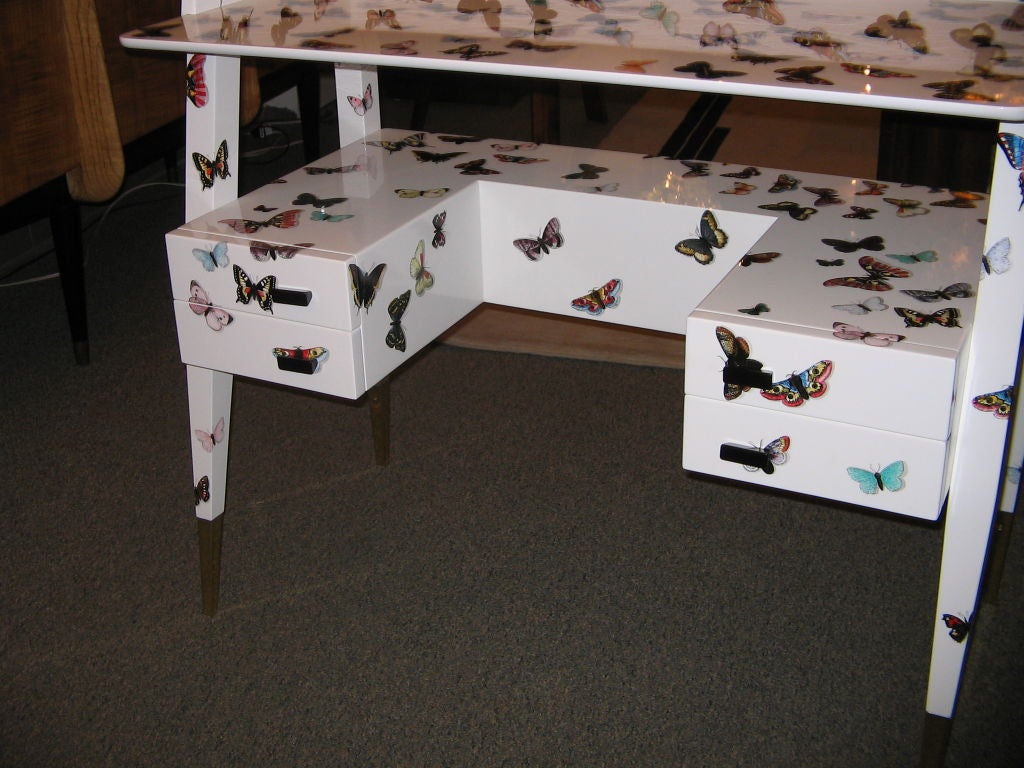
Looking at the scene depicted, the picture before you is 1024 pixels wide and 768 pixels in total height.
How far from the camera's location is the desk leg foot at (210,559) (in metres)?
1.33

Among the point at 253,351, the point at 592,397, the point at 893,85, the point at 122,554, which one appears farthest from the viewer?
the point at 592,397

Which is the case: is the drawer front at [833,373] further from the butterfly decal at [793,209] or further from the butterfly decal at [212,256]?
the butterfly decal at [212,256]

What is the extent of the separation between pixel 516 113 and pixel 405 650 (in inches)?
40.7

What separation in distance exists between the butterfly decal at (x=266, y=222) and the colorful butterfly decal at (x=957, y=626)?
2.61 ft

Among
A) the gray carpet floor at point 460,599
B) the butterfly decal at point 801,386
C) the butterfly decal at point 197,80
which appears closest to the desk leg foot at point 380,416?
the gray carpet floor at point 460,599

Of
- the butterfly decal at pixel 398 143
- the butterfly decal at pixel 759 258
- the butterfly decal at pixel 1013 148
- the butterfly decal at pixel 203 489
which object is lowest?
the butterfly decal at pixel 203 489

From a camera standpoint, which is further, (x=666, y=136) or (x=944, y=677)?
(x=666, y=136)

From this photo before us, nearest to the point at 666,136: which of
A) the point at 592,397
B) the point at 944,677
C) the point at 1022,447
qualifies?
the point at 592,397

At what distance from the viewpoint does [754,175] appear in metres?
1.29

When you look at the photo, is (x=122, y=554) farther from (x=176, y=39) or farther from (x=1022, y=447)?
(x=1022, y=447)

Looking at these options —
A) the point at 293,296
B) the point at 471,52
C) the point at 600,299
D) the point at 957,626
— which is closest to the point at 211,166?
the point at 293,296

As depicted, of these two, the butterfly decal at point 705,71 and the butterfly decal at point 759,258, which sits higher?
the butterfly decal at point 705,71

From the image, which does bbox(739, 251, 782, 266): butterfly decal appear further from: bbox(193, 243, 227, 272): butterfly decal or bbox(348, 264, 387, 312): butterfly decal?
bbox(193, 243, 227, 272): butterfly decal

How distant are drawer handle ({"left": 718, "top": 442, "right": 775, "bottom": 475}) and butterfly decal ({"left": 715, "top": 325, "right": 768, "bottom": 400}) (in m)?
0.06
